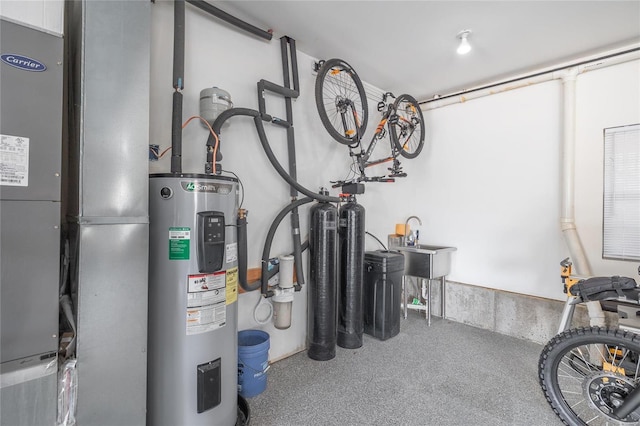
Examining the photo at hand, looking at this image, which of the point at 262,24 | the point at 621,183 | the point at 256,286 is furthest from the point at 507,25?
the point at 256,286

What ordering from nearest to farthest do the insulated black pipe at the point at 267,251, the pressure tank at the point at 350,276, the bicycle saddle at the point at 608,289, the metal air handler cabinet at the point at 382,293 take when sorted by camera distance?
1. the bicycle saddle at the point at 608,289
2. the insulated black pipe at the point at 267,251
3. the pressure tank at the point at 350,276
4. the metal air handler cabinet at the point at 382,293

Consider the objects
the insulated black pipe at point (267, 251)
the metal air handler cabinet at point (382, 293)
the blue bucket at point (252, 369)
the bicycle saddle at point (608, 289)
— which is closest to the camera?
the bicycle saddle at point (608, 289)

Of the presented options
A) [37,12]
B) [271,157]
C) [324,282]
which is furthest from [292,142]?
[37,12]

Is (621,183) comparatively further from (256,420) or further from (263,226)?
(256,420)

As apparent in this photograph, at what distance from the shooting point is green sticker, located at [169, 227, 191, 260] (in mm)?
1399

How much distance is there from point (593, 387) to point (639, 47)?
2.72m

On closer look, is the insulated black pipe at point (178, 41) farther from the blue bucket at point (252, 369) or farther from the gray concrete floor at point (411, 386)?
the gray concrete floor at point (411, 386)

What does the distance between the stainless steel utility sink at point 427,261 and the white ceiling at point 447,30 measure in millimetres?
1917

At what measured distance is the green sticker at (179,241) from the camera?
55.1 inches

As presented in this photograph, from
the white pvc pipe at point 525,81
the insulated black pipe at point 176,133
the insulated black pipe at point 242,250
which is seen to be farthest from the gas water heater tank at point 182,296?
the white pvc pipe at point 525,81

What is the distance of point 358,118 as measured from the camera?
296cm

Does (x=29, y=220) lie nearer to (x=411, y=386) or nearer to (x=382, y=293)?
(x=411, y=386)

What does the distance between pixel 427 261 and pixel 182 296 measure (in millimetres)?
2555

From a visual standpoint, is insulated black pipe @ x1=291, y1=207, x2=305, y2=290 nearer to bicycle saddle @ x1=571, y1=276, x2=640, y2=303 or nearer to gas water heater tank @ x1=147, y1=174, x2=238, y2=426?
gas water heater tank @ x1=147, y1=174, x2=238, y2=426
